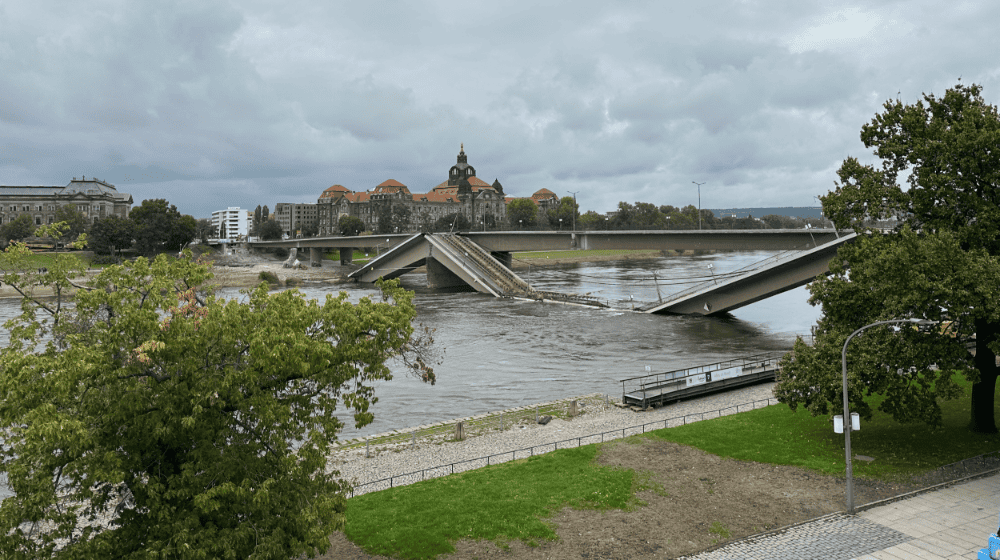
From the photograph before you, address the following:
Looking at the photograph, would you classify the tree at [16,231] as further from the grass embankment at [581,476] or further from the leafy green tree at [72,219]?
the grass embankment at [581,476]

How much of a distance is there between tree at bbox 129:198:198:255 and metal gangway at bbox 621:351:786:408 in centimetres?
10846

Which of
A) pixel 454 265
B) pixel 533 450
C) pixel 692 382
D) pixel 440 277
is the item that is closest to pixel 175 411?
pixel 533 450

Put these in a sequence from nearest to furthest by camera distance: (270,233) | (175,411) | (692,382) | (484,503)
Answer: (175,411)
(484,503)
(692,382)
(270,233)

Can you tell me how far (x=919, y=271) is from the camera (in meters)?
22.0

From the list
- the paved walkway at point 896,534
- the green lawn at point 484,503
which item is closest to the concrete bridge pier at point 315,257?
the green lawn at point 484,503

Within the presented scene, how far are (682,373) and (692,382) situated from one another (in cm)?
368

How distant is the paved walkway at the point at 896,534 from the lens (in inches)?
655

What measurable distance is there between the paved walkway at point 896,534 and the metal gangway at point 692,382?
1489 cm

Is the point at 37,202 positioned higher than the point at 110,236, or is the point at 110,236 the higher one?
the point at 37,202

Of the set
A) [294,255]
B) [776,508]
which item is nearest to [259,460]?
[776,508]

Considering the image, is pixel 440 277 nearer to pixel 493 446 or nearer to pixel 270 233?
pixel 493 446

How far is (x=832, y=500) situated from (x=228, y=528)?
16.6 m

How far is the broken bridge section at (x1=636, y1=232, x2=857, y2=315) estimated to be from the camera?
182 ft

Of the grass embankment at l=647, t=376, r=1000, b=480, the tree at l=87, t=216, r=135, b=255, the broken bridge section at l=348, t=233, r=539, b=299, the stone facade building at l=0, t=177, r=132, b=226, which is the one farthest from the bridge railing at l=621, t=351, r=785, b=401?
the stone facade building at l=0, t=177, r=132, b=226
